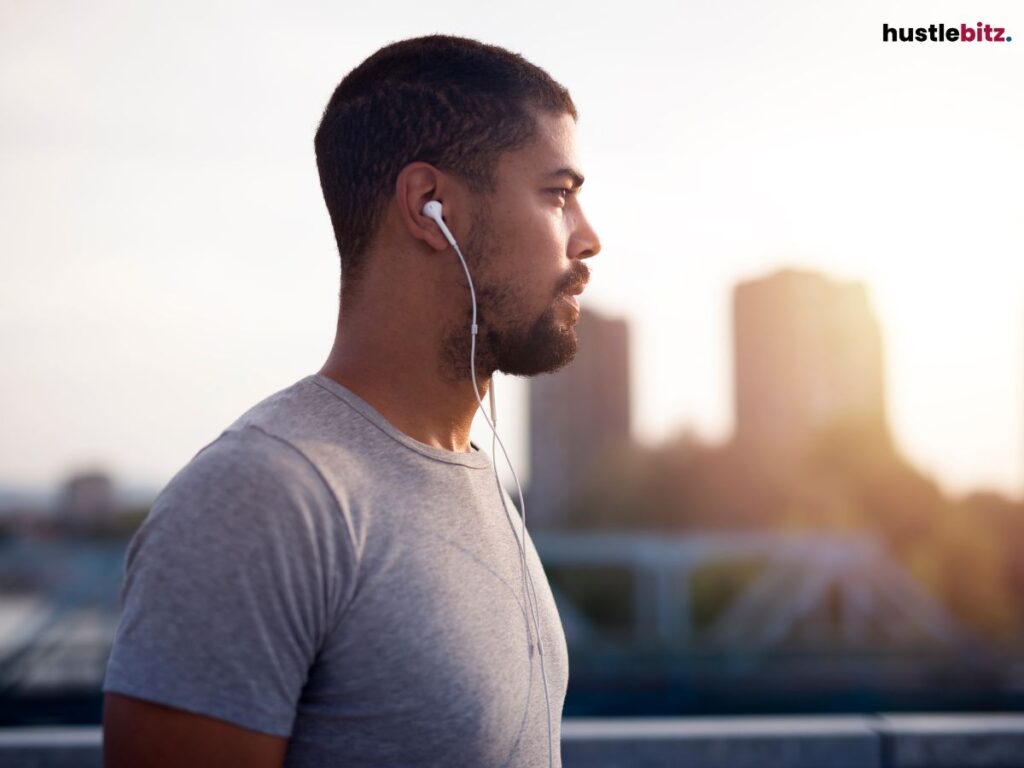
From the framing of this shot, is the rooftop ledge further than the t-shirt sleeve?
Yes

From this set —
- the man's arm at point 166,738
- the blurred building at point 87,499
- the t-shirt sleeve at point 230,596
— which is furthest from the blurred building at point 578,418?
the man's arm at point 166,738

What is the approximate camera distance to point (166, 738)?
1617 millimetres

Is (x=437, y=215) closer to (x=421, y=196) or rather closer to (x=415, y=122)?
(x=421, y=196)

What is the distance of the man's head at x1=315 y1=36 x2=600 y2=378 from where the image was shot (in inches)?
84.5

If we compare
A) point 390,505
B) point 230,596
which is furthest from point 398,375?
point 230,596

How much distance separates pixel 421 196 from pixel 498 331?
0.29m

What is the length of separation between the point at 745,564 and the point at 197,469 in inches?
2480

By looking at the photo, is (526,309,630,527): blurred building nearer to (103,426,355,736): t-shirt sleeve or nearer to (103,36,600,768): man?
(103,36,600,768): man

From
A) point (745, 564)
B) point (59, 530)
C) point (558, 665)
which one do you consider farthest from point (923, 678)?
point (59, 530)

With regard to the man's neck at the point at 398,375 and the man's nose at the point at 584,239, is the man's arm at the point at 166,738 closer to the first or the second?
the man's neck at the point at 398,375

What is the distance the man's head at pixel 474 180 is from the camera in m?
2.15

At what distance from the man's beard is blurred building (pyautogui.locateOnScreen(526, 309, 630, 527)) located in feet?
277

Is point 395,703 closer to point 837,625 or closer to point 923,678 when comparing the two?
point 923,678

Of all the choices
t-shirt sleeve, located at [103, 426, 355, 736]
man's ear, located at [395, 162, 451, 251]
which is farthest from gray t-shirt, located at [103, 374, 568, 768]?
man's ear, located at [395, 162, 451, 251]
